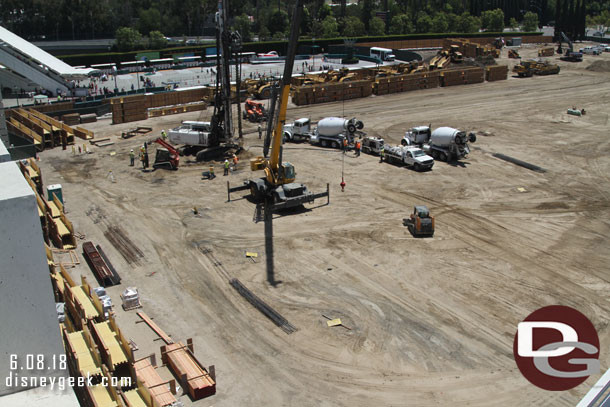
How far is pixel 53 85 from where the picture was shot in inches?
2404

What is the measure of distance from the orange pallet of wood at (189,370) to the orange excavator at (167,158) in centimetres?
2292

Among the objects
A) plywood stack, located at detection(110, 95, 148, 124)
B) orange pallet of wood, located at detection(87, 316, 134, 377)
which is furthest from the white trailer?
plywood stack, located at detection(110, 95, 148, 124)

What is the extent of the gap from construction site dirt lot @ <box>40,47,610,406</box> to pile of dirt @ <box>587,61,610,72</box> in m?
43.4

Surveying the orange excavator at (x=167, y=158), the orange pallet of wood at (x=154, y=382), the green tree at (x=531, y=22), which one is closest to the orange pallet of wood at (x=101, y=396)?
the orange pallet of wood at (x=154, y=382)

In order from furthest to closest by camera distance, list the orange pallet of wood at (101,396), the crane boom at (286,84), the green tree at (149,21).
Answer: the green tree at (149,21) < the crane boom at (286,84) < the orange pallet of wood at (101,396)

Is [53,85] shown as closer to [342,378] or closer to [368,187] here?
[368,187]

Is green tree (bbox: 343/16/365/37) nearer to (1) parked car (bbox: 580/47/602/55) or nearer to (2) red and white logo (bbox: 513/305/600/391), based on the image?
(1) parked car (bbox: 580/47/602/55)

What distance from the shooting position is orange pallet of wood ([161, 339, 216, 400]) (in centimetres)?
1792

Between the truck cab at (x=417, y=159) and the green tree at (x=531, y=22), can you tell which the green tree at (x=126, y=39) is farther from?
the green tree at (x=531, y=22)

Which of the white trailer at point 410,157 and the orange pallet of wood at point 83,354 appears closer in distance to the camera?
the orange pallet of wood at point 83,354

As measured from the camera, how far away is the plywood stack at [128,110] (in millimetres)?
54250

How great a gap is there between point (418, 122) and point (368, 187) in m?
19.6

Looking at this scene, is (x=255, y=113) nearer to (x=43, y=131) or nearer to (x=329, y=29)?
(x=43, y=131)

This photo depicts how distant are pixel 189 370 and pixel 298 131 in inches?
1232
